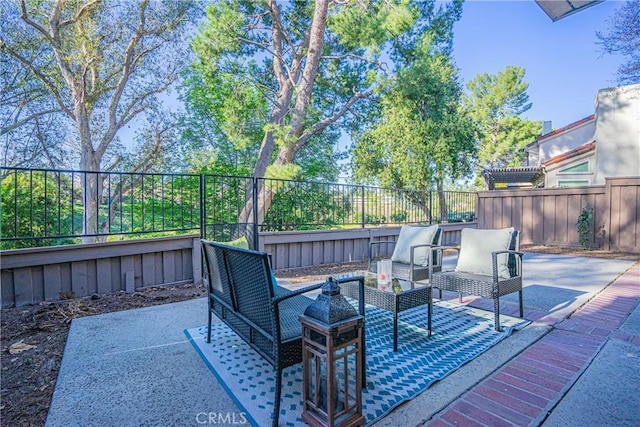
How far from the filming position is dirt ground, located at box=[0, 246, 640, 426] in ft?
5.90

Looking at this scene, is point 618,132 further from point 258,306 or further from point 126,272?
point 126,272

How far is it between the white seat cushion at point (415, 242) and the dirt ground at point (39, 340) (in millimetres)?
1423

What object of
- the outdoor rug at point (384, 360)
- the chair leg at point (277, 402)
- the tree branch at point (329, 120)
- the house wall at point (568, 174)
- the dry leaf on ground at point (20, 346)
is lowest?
the dry leaf on ground at point (20, 346)

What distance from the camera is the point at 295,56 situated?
9.35m

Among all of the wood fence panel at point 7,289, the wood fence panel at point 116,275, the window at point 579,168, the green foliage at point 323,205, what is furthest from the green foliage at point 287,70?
the window at point 579,168

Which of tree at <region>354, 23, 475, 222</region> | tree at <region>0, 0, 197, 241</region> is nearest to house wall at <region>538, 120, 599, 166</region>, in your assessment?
tree at <region>354, 23, 475, 222</region>

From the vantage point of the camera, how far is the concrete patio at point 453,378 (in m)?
1.66

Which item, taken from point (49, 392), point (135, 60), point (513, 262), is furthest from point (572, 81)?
point (49, 392)

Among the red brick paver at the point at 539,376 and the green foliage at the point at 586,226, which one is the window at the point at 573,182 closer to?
the green foliage at the point at 586,226

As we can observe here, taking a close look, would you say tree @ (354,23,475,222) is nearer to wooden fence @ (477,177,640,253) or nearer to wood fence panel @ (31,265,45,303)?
wooden fence @ (477,177,640,253)

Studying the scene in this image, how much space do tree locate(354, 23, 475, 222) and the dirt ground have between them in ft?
20.0

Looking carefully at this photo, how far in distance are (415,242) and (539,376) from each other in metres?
2.00

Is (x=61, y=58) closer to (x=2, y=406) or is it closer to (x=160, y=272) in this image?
(x=160, y=272)

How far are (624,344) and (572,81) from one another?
1609cm
